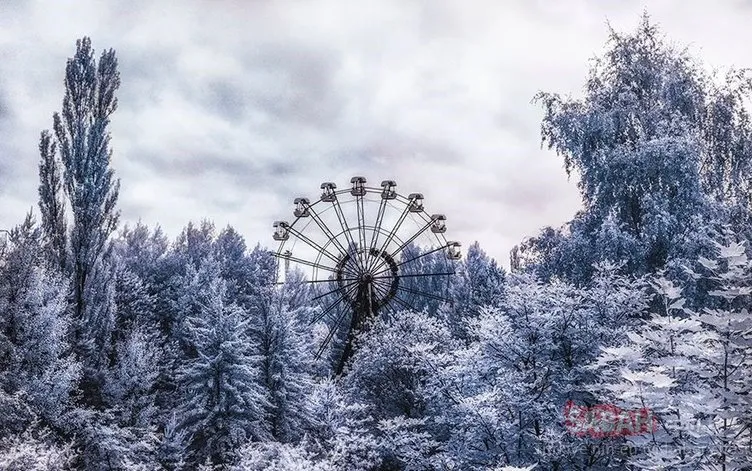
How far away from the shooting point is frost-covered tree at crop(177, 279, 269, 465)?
20359 mm

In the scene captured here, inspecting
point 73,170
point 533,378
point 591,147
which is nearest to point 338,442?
point 533,378

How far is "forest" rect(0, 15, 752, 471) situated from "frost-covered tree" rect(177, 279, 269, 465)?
9cm

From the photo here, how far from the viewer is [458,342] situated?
77.3ft

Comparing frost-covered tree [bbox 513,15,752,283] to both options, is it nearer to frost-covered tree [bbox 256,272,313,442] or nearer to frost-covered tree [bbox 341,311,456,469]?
frost-covered tree [bbox 341,311,456,469]

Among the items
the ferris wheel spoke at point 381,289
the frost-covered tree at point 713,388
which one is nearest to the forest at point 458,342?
the frost-covered tree at point 713,388

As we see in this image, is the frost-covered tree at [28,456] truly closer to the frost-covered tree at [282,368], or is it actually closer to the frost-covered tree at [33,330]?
the frost-covered tree at [33,330]

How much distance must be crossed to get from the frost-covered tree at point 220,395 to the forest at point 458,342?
3.4 inches

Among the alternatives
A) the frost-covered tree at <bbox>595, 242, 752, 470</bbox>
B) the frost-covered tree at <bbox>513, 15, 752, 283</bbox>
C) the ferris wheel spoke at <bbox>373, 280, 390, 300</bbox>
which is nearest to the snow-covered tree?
the ferris wheel spoke at <bbox>373, 280, 390, 300</bbox>

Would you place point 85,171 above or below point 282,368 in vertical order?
above

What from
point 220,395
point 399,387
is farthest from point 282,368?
point 399,387

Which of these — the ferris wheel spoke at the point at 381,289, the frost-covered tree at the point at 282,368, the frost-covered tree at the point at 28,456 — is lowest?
the frost-covered tree at the point at 28,456

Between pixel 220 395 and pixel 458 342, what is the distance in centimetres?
968

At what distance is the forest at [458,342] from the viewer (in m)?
12.7

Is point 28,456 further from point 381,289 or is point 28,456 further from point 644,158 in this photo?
point 644,158
